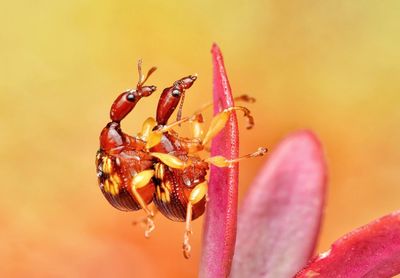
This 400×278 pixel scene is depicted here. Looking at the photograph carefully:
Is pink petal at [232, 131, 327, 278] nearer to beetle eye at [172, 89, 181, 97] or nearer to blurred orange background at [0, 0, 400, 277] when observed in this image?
beetle eye at [172, 89, 181, 97]

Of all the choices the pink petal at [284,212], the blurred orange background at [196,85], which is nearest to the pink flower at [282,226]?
the pink petal at [284,212]

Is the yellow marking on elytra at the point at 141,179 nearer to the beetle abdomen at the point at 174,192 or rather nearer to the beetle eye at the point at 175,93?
the beetle abdomen at the point at 174,192

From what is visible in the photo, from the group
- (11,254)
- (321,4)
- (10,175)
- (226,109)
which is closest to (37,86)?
(10,175)

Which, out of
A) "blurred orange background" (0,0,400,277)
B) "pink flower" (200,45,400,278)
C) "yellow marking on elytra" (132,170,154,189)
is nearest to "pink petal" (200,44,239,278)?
"pink flower" (200,45,400,278)

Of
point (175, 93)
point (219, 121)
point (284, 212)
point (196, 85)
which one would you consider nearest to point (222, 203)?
point (219, 121)

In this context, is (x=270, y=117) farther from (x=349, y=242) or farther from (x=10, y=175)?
(x=349, y=242)
